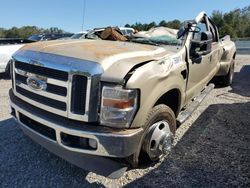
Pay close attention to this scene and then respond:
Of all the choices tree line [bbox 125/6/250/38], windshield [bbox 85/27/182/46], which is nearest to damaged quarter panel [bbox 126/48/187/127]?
windshield [bbox 85/27/182/46]

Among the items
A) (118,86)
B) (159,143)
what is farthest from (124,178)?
(118,86)

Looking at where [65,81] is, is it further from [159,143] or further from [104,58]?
[159,143]

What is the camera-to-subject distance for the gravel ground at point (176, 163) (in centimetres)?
321

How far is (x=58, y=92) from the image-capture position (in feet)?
9.20

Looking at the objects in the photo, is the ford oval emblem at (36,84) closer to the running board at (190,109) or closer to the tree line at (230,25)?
the running board at (190,109)

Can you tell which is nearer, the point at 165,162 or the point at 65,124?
the point at 65,124

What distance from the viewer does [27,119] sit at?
3.28m

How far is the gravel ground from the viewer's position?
321 centimetres

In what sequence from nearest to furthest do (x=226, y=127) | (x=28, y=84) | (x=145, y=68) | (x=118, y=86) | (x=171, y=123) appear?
1. (x=118, y=86)
2. (x=145, y=68)
3. (x=28, y=84)
4. (x=171, y=123)
5. (x=226, y=127)

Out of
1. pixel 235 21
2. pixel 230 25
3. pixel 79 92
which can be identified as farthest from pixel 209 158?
pixel 235 21

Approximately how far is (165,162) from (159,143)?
43 centimetres

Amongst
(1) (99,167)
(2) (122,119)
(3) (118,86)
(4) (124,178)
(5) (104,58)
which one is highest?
(5) (104,58)

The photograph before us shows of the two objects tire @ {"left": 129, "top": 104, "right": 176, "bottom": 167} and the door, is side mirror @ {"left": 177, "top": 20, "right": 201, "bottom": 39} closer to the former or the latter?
the door

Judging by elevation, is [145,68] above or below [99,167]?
above
